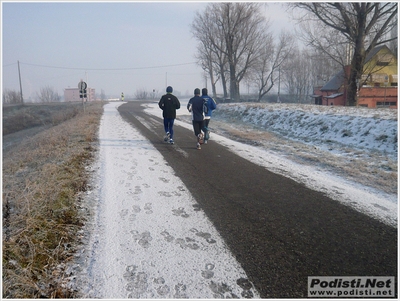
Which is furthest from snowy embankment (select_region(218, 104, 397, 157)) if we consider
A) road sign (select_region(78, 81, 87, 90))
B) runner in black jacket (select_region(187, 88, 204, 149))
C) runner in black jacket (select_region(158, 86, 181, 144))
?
road sign (select_region(78, 81, 87, 90))

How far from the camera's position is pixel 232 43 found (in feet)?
125

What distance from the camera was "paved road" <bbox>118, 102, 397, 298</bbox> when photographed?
288 centimetres

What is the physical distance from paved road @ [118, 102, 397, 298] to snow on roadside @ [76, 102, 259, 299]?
231 millimetres

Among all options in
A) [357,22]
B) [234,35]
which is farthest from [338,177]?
[234,35]

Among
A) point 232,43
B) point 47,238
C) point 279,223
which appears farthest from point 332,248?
point 232,43

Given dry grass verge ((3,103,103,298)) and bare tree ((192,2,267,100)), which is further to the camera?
bare tree ((192,2,267,100))

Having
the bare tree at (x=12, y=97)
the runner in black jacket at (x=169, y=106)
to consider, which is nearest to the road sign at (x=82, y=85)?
the runner in black jacket at (x=169, y=106)

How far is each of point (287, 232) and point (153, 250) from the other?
183 centimetres

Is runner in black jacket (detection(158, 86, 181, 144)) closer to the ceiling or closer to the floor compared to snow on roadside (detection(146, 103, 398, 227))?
closer to the ceiling

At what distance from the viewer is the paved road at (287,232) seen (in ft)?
9.45

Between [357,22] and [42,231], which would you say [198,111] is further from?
[357,22]

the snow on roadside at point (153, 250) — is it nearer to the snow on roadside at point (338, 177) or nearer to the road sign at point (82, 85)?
the snow on roadside at point (338, 177)

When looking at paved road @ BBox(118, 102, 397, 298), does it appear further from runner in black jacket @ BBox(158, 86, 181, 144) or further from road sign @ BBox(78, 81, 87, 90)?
road sign @ BBox(78, 81, 87, 90)

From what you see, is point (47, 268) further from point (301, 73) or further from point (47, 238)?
point (301, 73)
